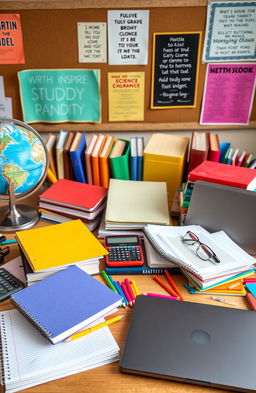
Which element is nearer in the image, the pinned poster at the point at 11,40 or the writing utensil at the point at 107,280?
the writing utensil at the point at 107,280

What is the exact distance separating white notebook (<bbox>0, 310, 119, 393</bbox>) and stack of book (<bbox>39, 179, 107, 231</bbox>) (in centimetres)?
43

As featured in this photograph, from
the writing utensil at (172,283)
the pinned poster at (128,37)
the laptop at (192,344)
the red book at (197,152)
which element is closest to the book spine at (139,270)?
the writing utensil at (172,283)

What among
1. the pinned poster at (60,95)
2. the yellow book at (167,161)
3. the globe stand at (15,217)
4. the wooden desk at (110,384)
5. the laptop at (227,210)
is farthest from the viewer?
the pinned poster at (60,95)

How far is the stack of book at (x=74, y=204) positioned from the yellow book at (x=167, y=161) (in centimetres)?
19

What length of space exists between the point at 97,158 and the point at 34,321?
662 millimetres

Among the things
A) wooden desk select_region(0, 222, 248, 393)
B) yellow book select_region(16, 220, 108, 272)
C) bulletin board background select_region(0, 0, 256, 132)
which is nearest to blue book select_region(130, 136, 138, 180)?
bulletin board background select_region(0, 0, 256, 132)

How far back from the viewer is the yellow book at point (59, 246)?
0.92 meters

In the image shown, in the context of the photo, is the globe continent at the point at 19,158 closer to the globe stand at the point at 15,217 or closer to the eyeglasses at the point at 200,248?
the globe stand at the point at 15,217

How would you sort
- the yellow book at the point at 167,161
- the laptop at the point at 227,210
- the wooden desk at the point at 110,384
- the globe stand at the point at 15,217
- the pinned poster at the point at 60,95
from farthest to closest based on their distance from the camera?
the pinned poster at the point at 60,95 → the yellow book at the point at 167,161 → the globe stand at the point at 15,217 → the laptop at the point at 227,210 → the wooden desk at the point at 110,384

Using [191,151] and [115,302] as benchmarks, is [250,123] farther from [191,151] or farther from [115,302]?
[115,302]

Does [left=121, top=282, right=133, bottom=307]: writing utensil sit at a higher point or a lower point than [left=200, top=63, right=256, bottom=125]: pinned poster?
lower

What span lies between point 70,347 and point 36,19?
3.77 ft

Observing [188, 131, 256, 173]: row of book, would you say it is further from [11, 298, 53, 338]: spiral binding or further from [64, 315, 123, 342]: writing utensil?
[11, 298, 53, 338]: spiral binding

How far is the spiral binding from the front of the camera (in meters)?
0.72
